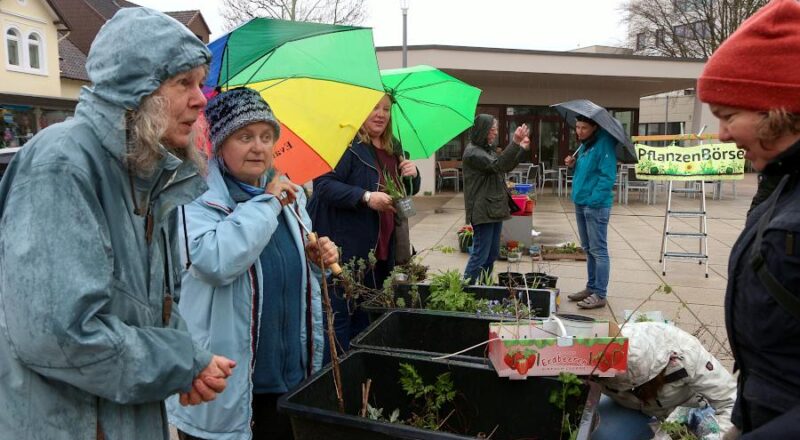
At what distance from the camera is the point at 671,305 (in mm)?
5613

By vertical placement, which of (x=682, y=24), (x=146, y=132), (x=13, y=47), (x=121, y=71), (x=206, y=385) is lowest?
(x=206, y=385)

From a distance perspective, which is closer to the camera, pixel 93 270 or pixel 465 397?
pixel 93 270

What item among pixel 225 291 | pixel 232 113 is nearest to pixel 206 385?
pixel 225 291

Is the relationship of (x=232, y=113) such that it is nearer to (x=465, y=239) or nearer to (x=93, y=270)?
(x=93, y=270)

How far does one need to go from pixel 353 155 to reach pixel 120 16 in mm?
2397

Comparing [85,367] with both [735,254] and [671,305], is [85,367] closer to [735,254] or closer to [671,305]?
[735,254]

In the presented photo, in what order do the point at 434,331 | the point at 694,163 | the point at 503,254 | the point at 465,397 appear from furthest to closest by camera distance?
the point at 503,254
the point at 694,163
the point at 434,331
the point at 465,397

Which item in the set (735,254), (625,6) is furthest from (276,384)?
(625,6)

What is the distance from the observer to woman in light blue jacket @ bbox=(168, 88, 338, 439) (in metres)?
1.85

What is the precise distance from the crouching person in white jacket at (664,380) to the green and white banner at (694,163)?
4.97 meters

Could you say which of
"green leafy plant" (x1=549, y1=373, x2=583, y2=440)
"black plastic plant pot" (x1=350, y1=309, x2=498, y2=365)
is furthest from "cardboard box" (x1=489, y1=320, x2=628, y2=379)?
"black plastic plant pot" (x1=350, y1=309, x2=498, y2=365)

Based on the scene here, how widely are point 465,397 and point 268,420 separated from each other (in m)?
0.81

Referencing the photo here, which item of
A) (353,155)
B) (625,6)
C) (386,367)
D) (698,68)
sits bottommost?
(386,367)

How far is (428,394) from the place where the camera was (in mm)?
2270
